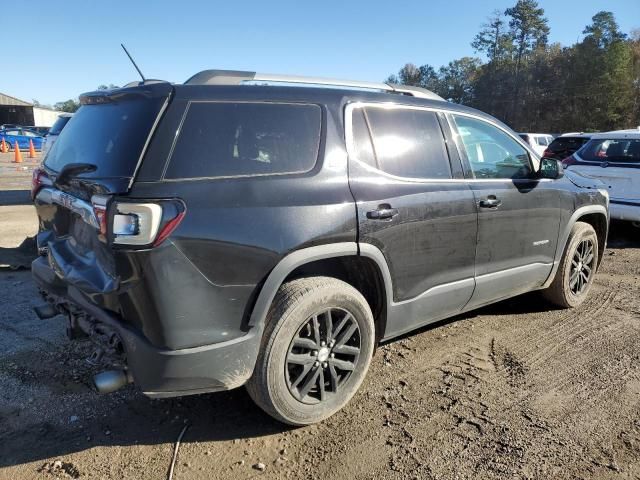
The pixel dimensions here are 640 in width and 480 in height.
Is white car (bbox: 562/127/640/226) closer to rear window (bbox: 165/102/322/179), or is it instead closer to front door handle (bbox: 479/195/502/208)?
front door handle (bbox: 479/195/502/208)

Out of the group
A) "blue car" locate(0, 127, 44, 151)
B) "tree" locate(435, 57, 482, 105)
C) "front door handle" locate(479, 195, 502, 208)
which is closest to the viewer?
"front door handle" locate(479, 195, 502, 208)

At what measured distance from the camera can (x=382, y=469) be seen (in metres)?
2.57

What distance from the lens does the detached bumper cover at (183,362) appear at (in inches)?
92.4

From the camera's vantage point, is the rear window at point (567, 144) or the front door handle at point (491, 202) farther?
the rear window at point (567, 144)

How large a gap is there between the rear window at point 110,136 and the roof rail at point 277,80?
1.06ft

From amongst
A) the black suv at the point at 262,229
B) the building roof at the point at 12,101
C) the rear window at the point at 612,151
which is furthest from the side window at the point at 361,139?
the building roof at the point at 12,101

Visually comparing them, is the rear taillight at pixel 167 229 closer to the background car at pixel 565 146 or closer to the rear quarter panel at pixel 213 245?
the rear quarter panel at pixel 213 245

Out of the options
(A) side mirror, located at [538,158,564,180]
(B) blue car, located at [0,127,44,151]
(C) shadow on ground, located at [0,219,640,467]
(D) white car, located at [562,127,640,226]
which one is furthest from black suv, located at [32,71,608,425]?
(B) blue car, located at [0,127,44,151]

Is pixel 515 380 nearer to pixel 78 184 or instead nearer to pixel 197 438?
pixel 197 438

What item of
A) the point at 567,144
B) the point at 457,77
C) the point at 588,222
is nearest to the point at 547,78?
the point at 457,77

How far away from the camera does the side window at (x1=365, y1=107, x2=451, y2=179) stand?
319 cm

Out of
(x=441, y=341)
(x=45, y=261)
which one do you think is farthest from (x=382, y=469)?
(x=45, y=261)

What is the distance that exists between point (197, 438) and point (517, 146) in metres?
3.30

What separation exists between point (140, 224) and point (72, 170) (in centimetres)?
80
